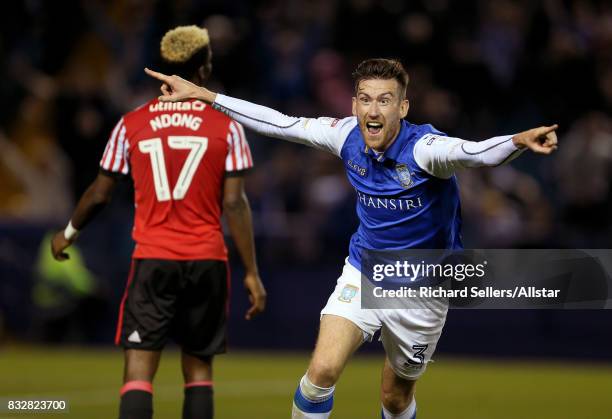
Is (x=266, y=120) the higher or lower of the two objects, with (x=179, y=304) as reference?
higher

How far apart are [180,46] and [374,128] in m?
1.30

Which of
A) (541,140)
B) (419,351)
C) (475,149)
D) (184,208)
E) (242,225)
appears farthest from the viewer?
(242,225)

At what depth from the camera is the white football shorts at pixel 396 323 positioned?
6.79 m

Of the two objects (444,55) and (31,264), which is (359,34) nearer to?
(444,55)

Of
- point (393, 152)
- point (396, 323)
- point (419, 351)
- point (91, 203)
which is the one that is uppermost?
point (393, 152)

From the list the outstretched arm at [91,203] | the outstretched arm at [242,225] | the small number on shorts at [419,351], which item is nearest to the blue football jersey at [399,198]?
the small number on shorts at [419,351]

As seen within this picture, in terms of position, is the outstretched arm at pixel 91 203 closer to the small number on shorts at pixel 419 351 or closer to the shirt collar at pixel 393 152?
the shirt collar at pixel 393 152

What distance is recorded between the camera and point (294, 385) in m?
11.8

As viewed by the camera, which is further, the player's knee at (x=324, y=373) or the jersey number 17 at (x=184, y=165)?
the jersey number 17 at (x=184, y=165)

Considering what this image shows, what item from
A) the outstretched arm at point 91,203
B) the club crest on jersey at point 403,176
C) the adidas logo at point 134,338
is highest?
the club crest on jersey at point 403,176

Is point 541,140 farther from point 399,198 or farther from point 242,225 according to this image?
point 242,225

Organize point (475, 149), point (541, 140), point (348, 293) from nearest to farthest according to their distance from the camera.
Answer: point (541, 140) → point (475, 149) → point (348, 293)

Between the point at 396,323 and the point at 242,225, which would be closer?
the point at 396,323

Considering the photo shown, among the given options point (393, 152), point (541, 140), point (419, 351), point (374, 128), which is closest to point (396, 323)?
point (419, 351)
